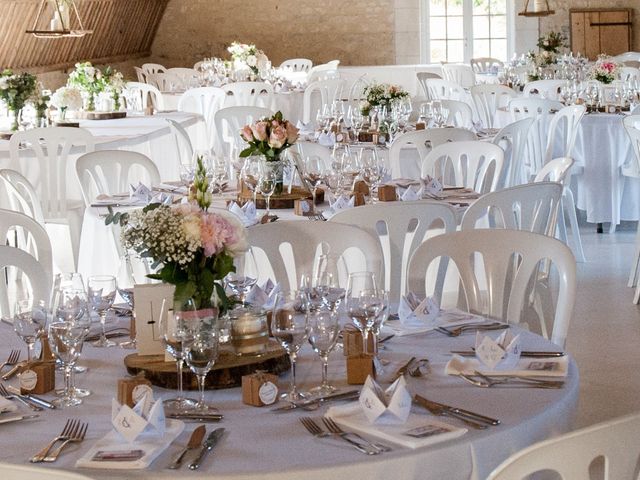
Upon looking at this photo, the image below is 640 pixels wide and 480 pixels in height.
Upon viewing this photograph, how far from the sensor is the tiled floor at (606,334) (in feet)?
15.6

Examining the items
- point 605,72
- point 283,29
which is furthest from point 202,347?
point 283,29

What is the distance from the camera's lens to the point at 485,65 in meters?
15.1

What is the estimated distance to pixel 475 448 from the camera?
7.04ft

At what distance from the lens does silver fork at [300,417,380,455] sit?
83.0 inches

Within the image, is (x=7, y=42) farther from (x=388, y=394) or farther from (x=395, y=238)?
(x=388, y=394)

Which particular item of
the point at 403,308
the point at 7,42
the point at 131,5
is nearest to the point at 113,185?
the point at 403,308

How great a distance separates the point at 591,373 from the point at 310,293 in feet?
9.00

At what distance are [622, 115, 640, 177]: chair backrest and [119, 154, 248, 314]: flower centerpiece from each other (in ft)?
13.1

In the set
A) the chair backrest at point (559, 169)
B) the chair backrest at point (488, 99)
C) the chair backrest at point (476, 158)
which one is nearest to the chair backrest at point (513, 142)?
the chair backrest at point (476, 158)

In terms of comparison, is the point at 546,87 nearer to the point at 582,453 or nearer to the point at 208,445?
the point at 208,445

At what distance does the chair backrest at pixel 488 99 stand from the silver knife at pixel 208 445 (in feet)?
27.0

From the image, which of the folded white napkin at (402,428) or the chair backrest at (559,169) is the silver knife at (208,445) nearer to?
the folded white napkin at (402,428)

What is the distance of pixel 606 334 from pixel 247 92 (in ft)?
22.6

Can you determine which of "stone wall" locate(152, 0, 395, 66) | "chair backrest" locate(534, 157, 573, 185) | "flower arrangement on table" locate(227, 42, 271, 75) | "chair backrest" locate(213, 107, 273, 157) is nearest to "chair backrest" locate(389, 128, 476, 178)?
"chair backrest" locate(534, 157, 573, 185)
